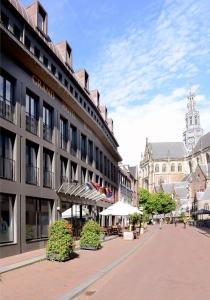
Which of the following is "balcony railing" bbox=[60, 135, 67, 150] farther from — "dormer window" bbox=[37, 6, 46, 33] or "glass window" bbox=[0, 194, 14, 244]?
"glass window" bbox=[0, 194, 14, 244]

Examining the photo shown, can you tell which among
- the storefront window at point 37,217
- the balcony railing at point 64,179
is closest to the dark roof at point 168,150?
the balcony railing at point 64,179

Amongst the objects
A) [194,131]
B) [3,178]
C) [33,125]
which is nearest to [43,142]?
[33,125]

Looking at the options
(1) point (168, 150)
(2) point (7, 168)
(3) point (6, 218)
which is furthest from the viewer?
(1) point (168, 150)

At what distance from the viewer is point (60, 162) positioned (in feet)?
98.0

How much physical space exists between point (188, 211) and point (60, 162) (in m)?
102

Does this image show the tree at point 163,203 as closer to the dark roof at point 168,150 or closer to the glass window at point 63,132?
the dark roof at point 168,150

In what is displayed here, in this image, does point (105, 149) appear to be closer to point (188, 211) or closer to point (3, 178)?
point (3, 178)

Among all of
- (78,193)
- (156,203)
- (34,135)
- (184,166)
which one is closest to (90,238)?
(34,135)

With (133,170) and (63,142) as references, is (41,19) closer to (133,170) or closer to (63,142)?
(63,142)

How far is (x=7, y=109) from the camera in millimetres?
20906

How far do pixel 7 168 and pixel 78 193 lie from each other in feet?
41.2

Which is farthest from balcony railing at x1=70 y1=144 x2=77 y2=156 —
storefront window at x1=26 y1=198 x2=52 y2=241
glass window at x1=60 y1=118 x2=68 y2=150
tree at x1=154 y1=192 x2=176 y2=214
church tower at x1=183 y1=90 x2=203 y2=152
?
church tower at x1=183 y1=90 x2=203 y2=152

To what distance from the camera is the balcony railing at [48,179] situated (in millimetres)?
26158

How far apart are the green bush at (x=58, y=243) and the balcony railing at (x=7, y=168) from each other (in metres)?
4.38
